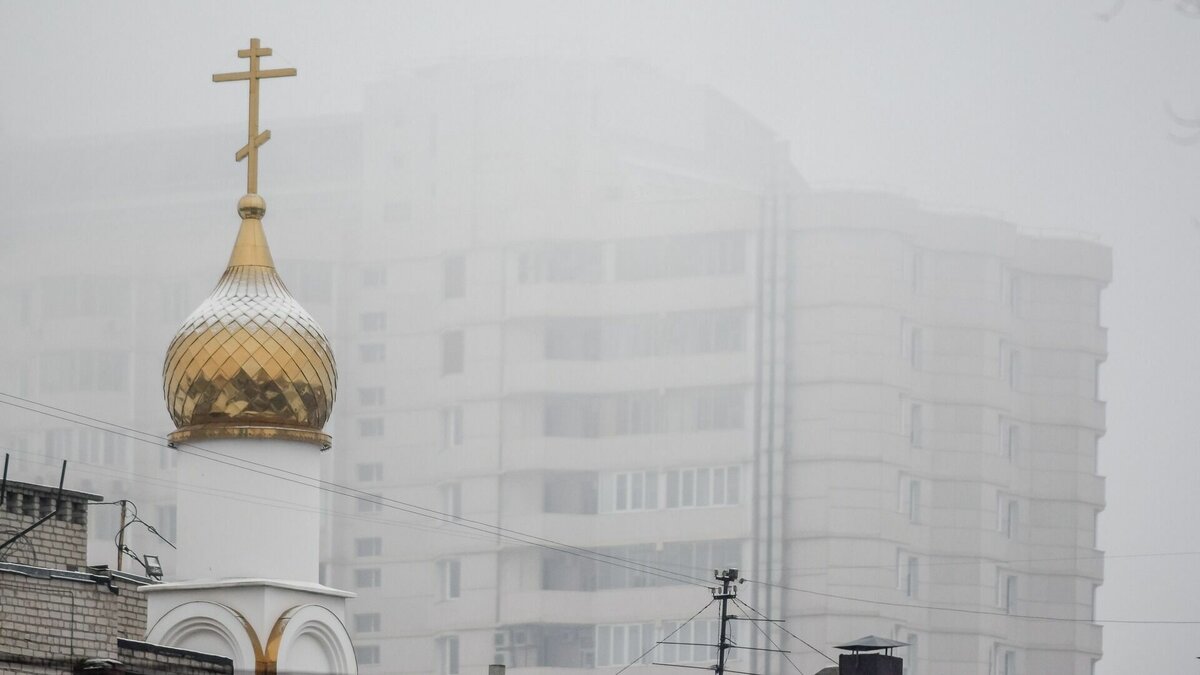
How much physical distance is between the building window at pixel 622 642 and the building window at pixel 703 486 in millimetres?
2318

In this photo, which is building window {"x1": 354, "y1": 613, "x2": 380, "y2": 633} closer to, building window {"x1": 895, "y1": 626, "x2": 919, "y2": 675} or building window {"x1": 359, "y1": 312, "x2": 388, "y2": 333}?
building window {"x1": 359, "y1": 312, "x2": 388, "y2": 333}

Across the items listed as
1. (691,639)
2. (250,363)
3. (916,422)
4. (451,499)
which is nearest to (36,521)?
(250,363)

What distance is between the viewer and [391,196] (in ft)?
140

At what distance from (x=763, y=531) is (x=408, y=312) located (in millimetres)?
7832

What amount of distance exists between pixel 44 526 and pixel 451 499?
82.4 ft

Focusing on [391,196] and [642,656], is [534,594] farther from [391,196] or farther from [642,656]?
[391,196]

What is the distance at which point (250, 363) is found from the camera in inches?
625

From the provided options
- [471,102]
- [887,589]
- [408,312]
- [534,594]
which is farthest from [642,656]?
[471,102]

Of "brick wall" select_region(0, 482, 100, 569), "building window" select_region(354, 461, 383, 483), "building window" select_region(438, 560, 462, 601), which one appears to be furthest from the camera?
"building window" select_region(354, 461, 383, 483)

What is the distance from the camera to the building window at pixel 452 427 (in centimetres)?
4034

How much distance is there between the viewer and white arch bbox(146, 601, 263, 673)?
14.9 metres

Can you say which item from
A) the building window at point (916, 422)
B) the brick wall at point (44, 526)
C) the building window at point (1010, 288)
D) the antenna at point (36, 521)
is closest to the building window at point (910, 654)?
the building window at point (916, 422)

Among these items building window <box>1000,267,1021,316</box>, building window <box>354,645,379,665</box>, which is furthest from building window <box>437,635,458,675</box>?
building window <box>1000,267,1021,316</box>

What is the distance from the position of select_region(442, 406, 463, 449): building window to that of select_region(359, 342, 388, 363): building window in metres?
1.57
